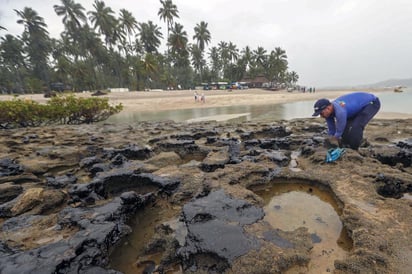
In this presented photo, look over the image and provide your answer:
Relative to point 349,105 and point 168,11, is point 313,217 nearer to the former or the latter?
point 349,105

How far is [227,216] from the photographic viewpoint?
9.20 ft

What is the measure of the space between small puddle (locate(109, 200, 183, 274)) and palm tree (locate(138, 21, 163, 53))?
2096 inches

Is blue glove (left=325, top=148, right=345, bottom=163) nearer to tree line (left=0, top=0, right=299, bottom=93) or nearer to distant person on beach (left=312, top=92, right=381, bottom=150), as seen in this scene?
distant person on beach (left=312, top=92, right=381, bottom=150)

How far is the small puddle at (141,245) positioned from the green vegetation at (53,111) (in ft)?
41.9

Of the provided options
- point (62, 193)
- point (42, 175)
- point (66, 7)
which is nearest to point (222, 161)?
point (62, 193)

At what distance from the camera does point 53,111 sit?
13117mm

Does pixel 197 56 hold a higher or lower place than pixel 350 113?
higher

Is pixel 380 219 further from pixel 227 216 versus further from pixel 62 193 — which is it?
pixel 62 193

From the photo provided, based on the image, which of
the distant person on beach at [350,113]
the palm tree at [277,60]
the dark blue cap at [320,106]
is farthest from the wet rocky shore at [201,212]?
the palm tree at [277,60]

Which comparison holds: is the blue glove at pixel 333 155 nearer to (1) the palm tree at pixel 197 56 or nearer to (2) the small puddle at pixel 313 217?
(2) the small puddle at pixel 313 217

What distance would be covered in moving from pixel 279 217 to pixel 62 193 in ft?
11.5

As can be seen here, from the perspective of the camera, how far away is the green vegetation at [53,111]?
11836 millimetres

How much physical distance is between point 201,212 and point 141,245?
812 millimetres

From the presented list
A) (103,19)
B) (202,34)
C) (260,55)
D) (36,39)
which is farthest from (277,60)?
(36,39)
